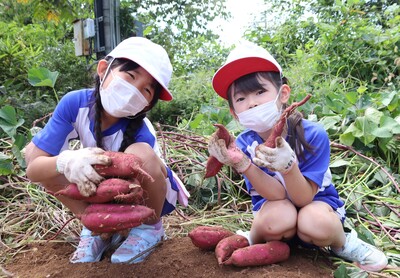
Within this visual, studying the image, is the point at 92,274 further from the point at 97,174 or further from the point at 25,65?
the point at 25,65

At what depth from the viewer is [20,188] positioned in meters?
1.86

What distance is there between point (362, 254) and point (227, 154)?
0.57 meters

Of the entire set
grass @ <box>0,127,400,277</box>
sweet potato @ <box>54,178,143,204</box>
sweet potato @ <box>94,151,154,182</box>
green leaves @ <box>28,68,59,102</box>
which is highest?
green leaves @ <box>28,68,59,102</box>

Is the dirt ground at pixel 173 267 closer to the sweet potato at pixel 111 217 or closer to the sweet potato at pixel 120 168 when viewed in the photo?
the sweet potato at pixel 111 217

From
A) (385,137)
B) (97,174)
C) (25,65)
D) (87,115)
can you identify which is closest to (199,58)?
(25,65)

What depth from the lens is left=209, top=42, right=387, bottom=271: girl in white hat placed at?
45.6 inches

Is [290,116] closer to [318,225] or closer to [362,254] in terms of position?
[318,225]

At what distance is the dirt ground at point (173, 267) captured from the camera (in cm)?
117

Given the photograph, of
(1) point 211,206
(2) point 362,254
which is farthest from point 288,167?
(1) point 211,206

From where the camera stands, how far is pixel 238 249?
1.20 meters

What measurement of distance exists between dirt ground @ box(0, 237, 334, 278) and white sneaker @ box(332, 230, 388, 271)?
69 millimetres

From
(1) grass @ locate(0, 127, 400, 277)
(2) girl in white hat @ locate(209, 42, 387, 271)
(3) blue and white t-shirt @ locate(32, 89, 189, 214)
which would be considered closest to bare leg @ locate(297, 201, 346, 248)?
(2) girl in white hat @ locate(209, 42, 387, 271)

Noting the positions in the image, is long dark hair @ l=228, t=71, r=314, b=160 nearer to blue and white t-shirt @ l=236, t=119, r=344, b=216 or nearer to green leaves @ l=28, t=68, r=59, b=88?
blue and white t-shirt @ l=236, t=119, r=344, b=216

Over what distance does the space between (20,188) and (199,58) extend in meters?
4.15
